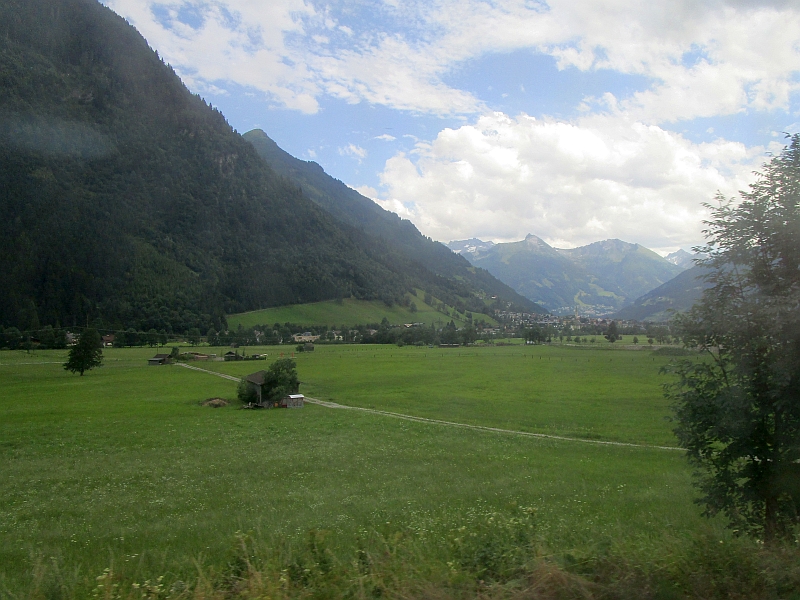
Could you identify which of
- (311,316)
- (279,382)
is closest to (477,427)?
(279,382)

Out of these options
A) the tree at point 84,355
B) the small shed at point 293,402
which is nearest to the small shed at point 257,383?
the small shed at point 293,402

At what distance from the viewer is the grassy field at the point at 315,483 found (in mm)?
7141

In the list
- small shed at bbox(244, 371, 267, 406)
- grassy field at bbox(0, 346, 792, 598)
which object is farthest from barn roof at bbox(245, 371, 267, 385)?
grassy field at bbox(0, 346, 792, 598)

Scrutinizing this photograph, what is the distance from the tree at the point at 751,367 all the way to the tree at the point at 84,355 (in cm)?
8356

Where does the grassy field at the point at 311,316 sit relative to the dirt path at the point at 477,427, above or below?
above

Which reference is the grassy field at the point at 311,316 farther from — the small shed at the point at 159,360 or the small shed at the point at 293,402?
the small shed at the point at 293,402

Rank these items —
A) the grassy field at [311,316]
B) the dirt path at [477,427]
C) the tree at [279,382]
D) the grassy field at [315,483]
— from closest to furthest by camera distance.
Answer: the grassy field at [315,483] < the dirt path at [477,427] < the tree at [279,382] < the grassy field at [311,316]

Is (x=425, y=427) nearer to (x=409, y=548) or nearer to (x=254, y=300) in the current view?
(x=409, y=548)

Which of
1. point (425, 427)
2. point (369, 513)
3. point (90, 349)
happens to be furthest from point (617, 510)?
point (90, 349)

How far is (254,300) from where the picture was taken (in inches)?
7338

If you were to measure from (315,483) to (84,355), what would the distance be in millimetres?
69649

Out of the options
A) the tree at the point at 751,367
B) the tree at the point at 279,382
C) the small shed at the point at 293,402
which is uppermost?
the tree at the point at 751,367

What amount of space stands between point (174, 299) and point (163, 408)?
119041mm

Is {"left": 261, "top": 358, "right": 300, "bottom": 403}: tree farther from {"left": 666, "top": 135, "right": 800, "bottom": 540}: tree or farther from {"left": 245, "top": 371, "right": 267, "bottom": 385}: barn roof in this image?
{"left": 666, "top": 135, "right": 800, "bottom": 540}: tree
